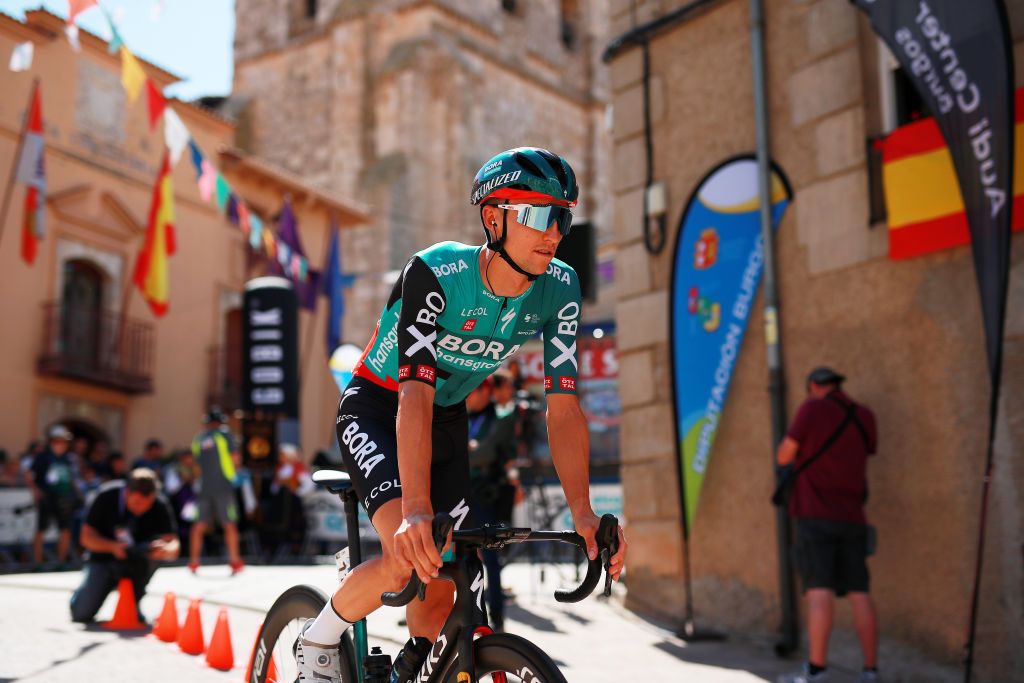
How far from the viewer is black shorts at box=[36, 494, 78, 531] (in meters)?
14.9

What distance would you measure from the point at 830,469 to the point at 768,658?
148 centimetres

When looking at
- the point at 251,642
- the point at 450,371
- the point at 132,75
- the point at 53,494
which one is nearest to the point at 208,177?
the point at 132,75

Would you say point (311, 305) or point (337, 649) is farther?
point (311, 305)

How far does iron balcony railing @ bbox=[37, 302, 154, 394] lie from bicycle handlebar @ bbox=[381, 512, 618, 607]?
2136cm

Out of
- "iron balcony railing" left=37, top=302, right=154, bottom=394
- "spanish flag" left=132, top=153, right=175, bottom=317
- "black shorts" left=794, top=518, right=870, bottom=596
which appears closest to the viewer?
"black shorts" left=794, top=518, right=870, bottom=596

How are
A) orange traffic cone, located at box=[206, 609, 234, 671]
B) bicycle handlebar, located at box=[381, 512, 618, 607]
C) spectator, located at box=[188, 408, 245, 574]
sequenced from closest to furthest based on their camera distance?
1. bicycle handlebar, located at box=[381, 512, 618, 607]
2. orange traffic cone, located at box=[206, 609, 234, 671]
3. spectator, located at box=[188, 408, 245, 574]

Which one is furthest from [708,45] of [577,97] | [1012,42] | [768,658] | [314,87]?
[577,97]

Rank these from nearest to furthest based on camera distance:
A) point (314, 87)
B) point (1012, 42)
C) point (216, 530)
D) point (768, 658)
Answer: point (1012, 42) → point (768, 658) → point (216, 530) → point (314, 87)

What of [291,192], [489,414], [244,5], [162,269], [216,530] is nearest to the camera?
[489,414]

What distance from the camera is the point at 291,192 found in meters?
Answer: 29.7

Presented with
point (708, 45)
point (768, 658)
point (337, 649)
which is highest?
point (708, 45)

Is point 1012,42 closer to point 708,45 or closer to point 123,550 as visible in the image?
point 708,45

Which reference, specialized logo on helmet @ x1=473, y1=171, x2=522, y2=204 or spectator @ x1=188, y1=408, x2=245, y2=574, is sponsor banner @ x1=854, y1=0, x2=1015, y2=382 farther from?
spectator @ x1=188, y1=408, x2=245, y2=574

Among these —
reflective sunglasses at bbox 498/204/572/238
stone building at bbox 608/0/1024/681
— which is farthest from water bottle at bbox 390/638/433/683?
stone building at bbox 608/0/1024/681
